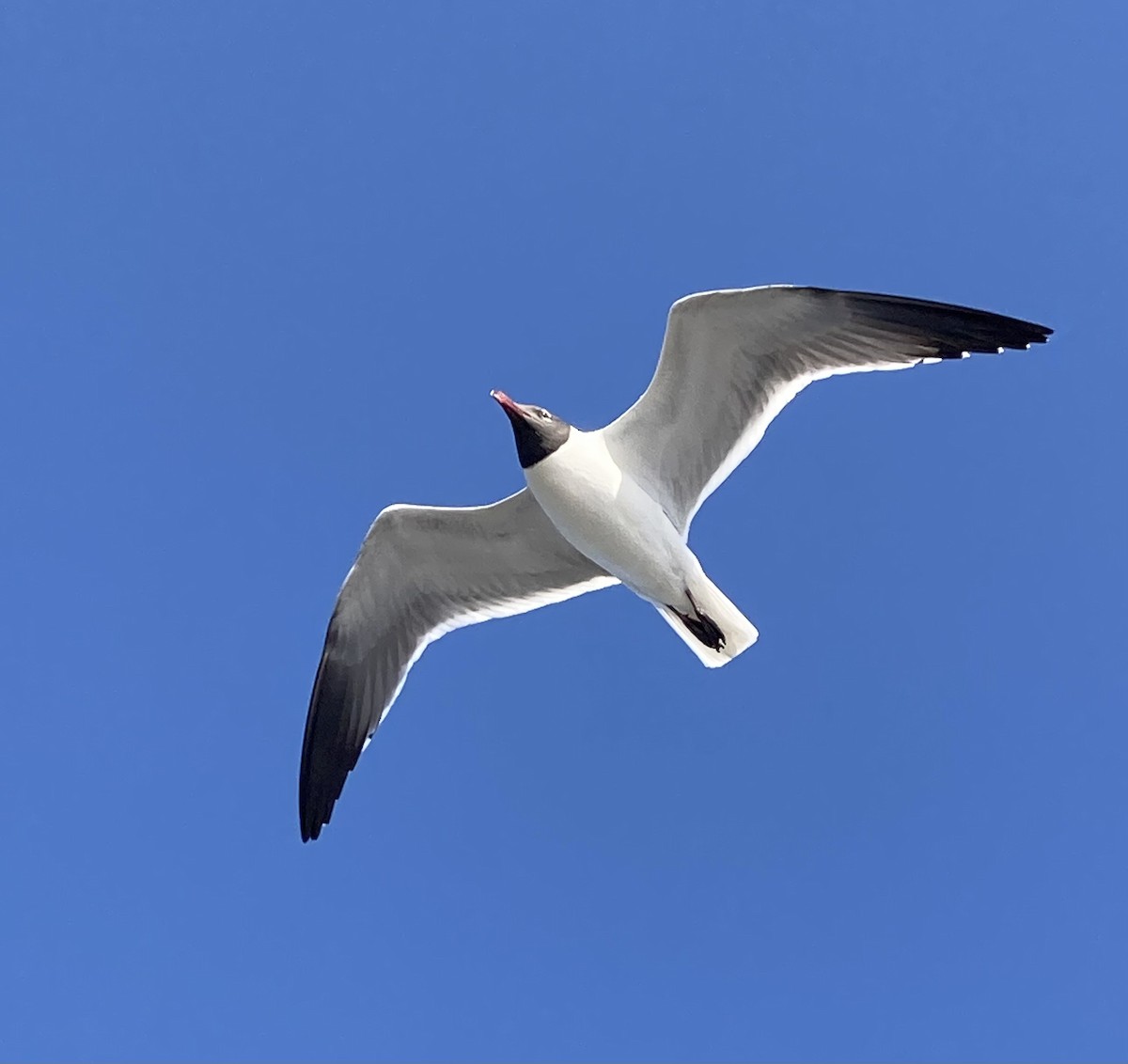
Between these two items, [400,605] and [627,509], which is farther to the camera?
[400,605]

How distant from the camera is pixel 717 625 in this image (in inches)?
252

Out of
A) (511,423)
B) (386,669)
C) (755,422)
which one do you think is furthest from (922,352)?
(386,669)

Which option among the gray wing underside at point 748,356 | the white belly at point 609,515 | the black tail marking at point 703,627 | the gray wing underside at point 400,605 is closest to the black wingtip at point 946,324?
the gray wing underside at point 748,356

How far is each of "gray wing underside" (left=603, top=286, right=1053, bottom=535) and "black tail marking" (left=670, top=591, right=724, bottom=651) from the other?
1.49 ft

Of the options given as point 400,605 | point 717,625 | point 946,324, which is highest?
point 946,324

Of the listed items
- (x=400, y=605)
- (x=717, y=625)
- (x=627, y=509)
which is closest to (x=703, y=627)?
(x=717, y=625)

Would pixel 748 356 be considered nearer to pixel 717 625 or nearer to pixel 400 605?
pixel 717 625

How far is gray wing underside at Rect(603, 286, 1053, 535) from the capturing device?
19.2 feet

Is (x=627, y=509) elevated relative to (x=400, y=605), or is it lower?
lower

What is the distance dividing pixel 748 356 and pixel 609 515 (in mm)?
1096

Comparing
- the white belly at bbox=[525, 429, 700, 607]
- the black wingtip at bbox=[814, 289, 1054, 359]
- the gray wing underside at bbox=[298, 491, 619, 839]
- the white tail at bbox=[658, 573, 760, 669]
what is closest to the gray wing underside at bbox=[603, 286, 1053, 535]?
the black wingtip at bbox=[814, 289, 1054, 359]

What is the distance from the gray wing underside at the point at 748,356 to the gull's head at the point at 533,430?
0.33 m

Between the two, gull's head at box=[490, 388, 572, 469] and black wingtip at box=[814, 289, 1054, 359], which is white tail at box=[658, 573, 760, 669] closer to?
gull's head at box=[490, 388, 572, 469]

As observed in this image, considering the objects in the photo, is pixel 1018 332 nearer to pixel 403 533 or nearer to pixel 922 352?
pixel 922 352
